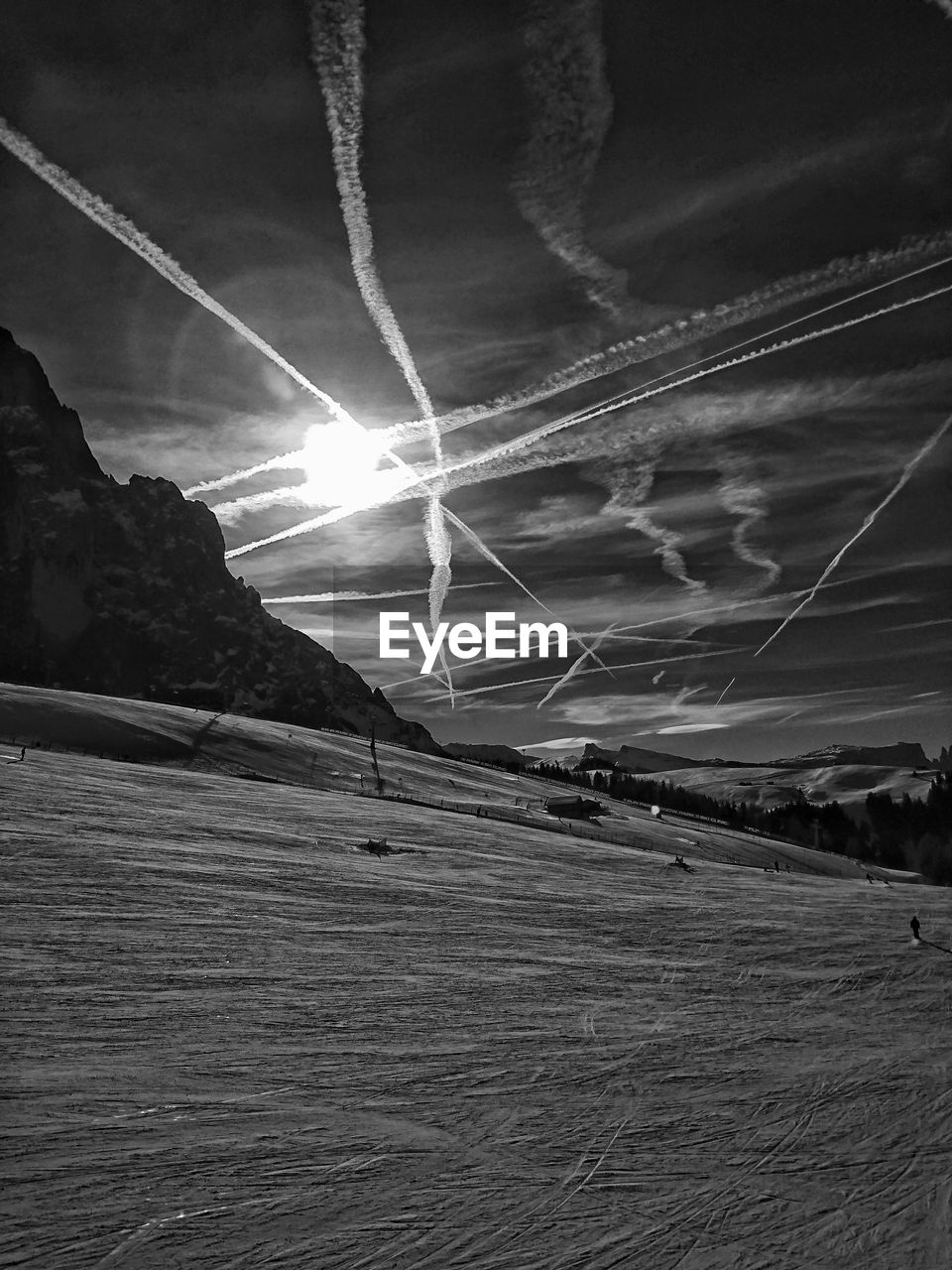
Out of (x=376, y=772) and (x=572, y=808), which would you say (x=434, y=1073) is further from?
(x=376, y=772)

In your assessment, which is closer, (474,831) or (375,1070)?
(375,1070)

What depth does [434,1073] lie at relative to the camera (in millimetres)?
11852

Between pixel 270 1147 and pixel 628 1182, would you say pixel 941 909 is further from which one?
pixel 270 1147

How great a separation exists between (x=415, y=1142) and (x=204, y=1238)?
9.04 ft

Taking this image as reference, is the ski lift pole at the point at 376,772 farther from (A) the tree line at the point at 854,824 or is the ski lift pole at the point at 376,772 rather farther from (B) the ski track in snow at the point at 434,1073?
(A) the tree line at the point at 854,824

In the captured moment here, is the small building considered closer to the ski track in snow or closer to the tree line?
the ski track in snow

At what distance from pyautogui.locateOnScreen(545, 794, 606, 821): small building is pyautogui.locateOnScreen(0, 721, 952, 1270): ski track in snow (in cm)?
2570

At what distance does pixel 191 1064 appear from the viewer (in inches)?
441

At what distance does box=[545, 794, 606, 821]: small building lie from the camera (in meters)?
48.7

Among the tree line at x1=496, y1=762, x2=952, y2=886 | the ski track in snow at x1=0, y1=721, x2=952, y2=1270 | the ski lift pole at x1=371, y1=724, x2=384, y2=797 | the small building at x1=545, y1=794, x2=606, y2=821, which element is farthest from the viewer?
the tree line at x1=496, y1=762, x2=952, y2=886

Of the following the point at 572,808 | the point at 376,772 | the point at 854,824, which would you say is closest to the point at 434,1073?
the point at 572,808

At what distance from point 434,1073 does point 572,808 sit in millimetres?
38854

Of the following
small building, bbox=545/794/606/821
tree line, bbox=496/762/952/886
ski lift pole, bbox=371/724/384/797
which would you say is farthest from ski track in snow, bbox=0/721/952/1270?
tree line, bbox=496/762/952/886

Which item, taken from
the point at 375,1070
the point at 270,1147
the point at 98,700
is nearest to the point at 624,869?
the point at 375,1070
